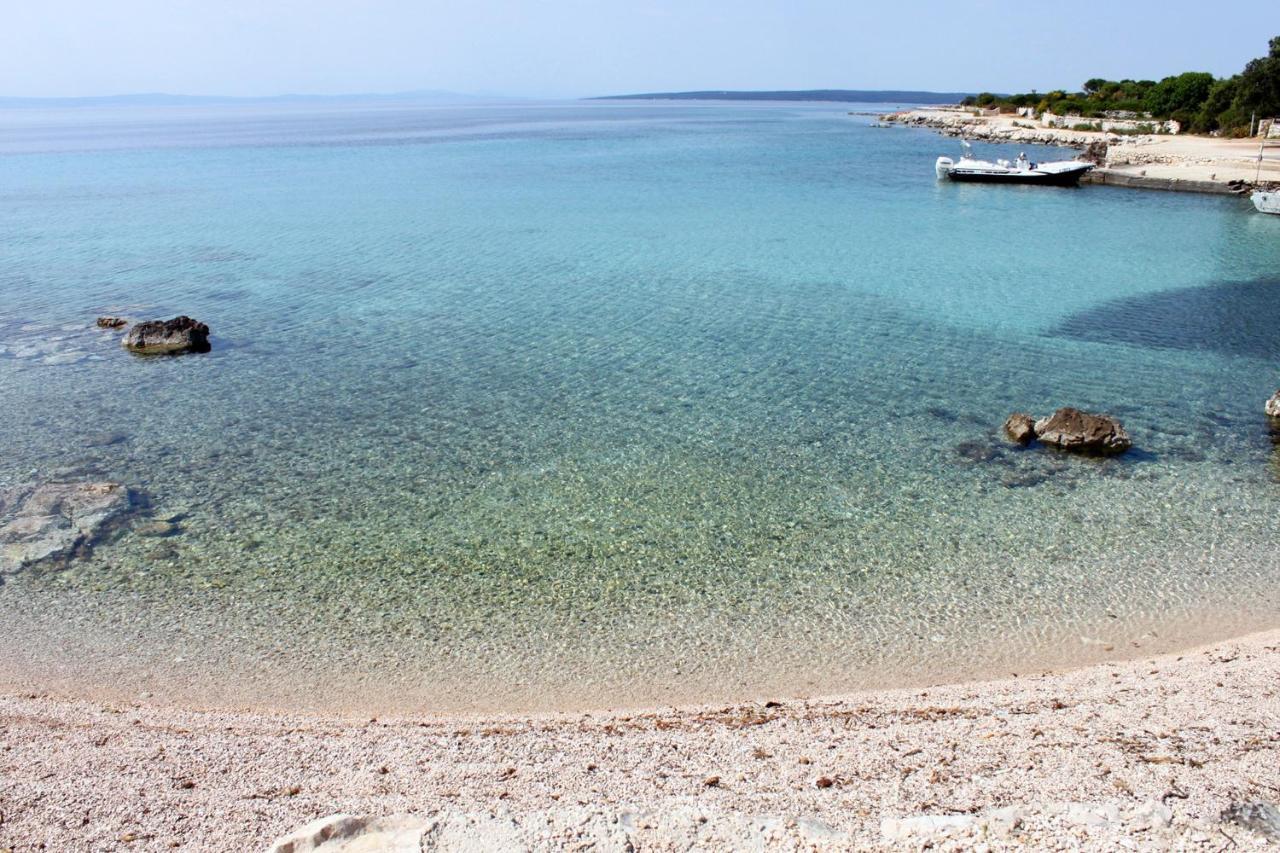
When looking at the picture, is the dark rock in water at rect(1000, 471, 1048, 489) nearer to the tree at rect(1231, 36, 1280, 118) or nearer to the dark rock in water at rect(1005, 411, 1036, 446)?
the dark rock in water at rect(1005, 411, 1036, 446)

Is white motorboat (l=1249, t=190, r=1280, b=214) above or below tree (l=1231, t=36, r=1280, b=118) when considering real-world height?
below

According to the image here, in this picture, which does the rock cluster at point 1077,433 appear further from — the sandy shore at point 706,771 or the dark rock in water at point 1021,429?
the sandy shore at point 706,771

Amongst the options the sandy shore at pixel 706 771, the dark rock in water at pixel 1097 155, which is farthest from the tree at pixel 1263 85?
the sandy shore at pixel 706 771

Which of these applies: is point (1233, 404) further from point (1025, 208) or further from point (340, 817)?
point (1025, 208)

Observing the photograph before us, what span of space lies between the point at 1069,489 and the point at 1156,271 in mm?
18247

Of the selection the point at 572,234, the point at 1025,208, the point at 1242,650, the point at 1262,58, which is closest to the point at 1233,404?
the point at 1242,650

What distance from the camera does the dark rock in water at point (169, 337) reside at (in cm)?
1936

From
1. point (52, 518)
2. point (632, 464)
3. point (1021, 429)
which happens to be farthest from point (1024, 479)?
point (52, 518)

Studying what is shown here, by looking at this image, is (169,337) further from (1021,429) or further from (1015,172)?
(1015,172)

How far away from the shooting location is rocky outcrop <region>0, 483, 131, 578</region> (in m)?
10.9

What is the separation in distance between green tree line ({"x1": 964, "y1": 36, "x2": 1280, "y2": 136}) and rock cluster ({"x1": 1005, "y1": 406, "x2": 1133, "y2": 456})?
5894cm

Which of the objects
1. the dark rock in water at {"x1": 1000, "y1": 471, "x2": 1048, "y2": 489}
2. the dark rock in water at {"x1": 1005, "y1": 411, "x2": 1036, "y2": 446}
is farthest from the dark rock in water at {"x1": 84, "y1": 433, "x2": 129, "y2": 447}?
the dark rock in water at {"x1": 1005, "y1": 411, "x2": 1036, "y2": 446}

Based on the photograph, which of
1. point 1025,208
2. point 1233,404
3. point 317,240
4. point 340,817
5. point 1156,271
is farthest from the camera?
point 1025,208

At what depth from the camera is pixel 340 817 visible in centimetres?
557
